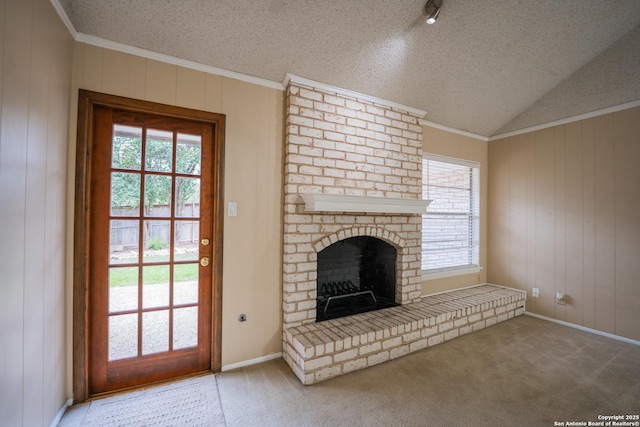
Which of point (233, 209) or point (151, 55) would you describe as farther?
point (233, 209)

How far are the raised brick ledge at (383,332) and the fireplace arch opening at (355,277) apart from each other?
214 millimetres

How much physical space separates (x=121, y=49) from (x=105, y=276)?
166 cm

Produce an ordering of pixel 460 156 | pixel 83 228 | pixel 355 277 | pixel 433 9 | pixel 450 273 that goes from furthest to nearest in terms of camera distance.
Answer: pixel 460 156, pixel 450 273, pixel 355 277, pixel 433 9, pixel 83 228

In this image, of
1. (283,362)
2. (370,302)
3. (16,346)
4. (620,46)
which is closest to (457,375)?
(370,302)

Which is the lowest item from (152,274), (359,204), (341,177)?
(152,274)

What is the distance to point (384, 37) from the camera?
2.27 meters

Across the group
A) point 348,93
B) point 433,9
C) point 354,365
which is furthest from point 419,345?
point 433,9

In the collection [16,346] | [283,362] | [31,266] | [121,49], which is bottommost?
[283,362]

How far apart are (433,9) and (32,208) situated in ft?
9.58

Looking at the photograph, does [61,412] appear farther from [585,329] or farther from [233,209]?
[585,329]

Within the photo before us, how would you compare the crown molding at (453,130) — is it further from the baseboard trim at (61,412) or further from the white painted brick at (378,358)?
the baseboard trim at (61,412)

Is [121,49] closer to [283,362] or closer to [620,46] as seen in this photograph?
[283,362]

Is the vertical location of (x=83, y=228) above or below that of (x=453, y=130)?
below

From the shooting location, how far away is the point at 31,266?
4.54 feet
